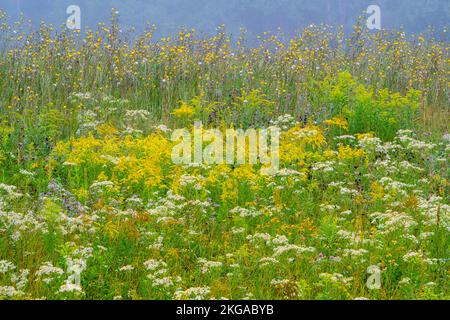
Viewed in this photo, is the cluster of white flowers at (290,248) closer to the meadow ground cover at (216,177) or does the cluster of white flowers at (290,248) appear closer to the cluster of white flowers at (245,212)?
the meadow ground cover at (216,177)

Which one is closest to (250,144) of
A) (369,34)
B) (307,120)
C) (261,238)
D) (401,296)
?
(307,120)

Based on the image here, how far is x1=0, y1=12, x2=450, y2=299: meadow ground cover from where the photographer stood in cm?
578

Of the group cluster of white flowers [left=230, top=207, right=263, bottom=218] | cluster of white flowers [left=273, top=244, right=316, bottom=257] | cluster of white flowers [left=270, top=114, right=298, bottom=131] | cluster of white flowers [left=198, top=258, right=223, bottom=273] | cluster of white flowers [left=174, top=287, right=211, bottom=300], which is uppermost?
cluster of white flowers [left=270, top=114, right=298, bottom=131]

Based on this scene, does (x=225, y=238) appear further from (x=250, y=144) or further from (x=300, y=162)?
(x=250, y=144)

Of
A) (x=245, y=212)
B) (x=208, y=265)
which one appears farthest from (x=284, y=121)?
(x=208, y=265)

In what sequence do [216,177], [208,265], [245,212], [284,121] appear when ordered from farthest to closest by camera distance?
[284,121]
[216,177]
[245,212]
[208,265]

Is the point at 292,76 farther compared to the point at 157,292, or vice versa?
the point at 292,76

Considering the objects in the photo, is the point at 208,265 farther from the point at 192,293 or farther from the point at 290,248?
the point at 290,248

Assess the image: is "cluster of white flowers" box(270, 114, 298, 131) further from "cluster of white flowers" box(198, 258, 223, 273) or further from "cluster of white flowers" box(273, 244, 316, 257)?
"cluster of white flowers" box(198, 258, 223, 273)

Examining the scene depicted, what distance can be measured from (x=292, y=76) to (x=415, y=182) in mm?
5227

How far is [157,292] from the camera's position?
5469 millimetres

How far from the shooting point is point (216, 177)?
7840mm

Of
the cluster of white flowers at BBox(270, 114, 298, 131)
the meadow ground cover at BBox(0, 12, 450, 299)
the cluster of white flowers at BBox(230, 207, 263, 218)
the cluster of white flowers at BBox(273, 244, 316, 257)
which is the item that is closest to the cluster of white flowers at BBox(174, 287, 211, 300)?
the meadow ground cover at BBox(0, 12, 450, 299)

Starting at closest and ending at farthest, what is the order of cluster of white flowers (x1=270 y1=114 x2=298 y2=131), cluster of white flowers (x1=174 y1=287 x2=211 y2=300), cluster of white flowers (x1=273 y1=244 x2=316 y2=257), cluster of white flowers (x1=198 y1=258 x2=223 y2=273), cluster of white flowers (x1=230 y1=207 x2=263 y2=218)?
1. cluster of white flowers (x1=174 y1=287 x2=211 y2=300)
2. cluster of white flowers (x1=198 y1=258 x2=223 y2=273)
3. cluster of white flowers (x1=273 y1=244 x2=316 y2=257)
4. cluster of white flowers (x1=230 y1=207 x2=263 y2=218)
5. cluster of white flowers (x1=270 y1=114 x2=298 y2=131)
